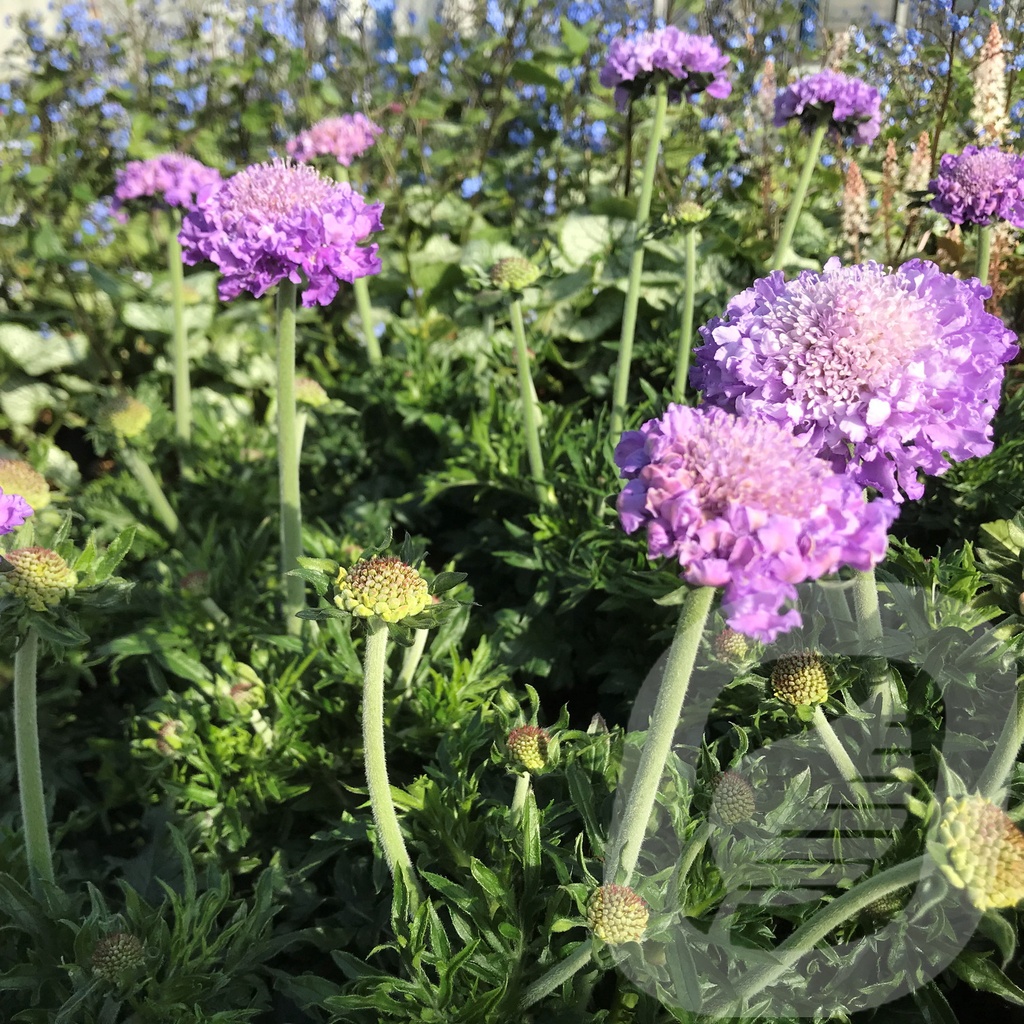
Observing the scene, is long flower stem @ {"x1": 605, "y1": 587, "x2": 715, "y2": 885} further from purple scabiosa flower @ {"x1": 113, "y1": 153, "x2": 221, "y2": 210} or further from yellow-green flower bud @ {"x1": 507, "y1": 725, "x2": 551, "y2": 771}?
purple scabiosa flower @ {"x1": 113, "y1": 153, "x2": 221, "y2": 210}

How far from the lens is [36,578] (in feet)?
4.99

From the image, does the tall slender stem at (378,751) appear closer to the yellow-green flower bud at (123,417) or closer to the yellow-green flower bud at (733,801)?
the yellow-green flower bud at (733,801)

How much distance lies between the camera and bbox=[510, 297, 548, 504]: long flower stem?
7.98 ft

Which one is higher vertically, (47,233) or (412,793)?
(47,233)

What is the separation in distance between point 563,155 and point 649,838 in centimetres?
338

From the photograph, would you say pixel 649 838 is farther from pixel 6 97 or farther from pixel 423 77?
pixel 6 97

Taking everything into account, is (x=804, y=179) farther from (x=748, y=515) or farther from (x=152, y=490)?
(x=152, y=490)

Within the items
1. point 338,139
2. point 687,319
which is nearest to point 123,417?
point 338,139

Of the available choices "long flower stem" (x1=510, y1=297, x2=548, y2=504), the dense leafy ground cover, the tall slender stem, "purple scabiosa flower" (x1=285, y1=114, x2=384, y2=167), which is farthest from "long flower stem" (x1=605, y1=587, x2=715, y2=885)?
"purple scabiosa flower" (x1=285, y1=114, x2=384, y2=167)

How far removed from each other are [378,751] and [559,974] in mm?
440

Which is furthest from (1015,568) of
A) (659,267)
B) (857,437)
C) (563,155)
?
(563,155)

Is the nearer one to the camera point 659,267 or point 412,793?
point 412,793

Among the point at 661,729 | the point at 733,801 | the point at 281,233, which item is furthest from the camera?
the point at 281,233

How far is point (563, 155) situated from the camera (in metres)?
4.07
